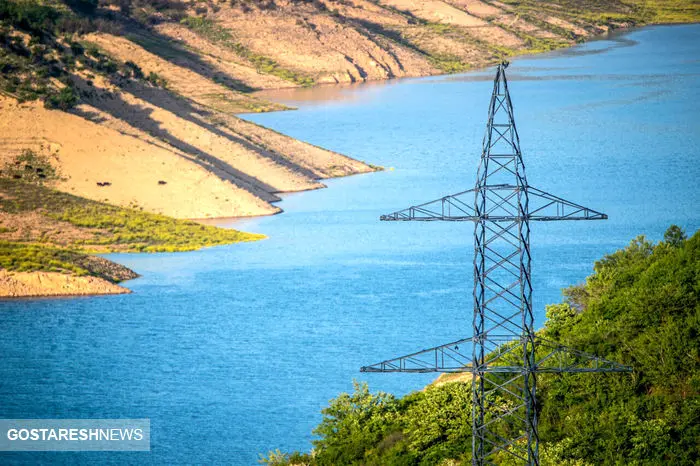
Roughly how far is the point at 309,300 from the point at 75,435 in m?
23.4

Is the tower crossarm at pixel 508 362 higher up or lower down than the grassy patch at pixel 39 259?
higher up

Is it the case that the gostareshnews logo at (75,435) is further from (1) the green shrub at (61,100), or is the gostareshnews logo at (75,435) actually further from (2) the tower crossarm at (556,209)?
(1) the green shrub at (61,100)

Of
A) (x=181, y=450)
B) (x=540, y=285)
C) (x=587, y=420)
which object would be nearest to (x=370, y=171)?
(x=540, y=285)

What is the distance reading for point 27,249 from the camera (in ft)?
242

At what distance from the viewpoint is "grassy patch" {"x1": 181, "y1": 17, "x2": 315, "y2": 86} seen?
19000 centimetres

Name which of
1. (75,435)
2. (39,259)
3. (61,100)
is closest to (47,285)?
(39,259)

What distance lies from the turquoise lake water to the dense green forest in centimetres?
503

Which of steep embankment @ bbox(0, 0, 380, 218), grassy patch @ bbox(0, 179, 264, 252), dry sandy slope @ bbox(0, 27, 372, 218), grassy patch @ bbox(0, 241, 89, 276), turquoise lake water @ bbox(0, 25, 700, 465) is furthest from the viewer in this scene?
steep embankment @ bbox(0, 0, 380, 218)

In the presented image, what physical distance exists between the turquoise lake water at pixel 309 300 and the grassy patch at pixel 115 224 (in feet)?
6.33

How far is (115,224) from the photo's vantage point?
8462cm

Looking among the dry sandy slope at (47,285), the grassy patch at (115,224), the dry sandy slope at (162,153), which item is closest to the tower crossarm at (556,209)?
the dry sandy slope at (162,153)

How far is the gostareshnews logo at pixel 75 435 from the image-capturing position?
44344 mm

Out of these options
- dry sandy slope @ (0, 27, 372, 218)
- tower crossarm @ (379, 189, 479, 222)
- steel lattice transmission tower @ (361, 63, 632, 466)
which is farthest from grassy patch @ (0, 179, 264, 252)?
steel lattice transmission tower @ (361, 63, 632, 466)

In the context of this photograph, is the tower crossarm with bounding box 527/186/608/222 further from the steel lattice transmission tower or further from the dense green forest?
the dense green forest
